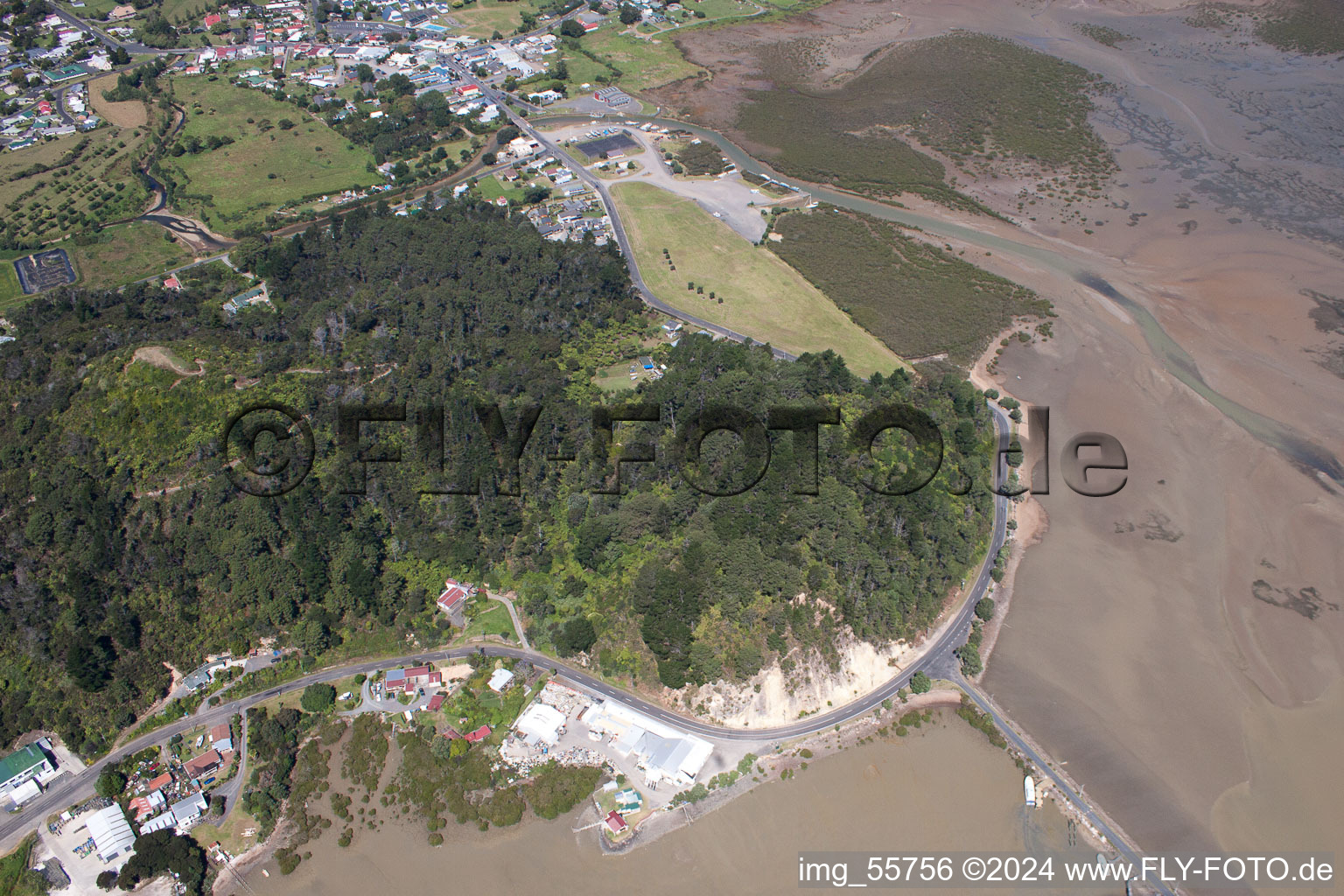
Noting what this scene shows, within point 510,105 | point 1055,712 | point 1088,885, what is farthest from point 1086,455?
point 510,105

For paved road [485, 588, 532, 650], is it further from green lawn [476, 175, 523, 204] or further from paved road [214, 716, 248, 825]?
green lawn [476, 175, 523, 204]

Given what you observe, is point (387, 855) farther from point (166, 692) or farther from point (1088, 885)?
point (1088, 885)


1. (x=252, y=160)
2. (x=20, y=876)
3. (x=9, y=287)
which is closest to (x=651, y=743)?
(x=20, y=876)

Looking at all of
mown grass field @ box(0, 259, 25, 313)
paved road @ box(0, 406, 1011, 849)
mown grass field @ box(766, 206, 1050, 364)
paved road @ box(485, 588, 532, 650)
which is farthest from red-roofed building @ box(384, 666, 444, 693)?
mown grass field @ box(0, 259, 25, 313)

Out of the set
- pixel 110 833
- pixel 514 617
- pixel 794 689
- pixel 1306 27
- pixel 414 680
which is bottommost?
pixel 110 833

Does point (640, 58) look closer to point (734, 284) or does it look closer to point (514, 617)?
point (734, 284)

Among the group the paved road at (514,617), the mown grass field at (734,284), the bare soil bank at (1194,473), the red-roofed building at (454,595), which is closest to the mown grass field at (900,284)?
the mown grass field at (734,284)

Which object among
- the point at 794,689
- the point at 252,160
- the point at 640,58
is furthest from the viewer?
the point at 640,58
